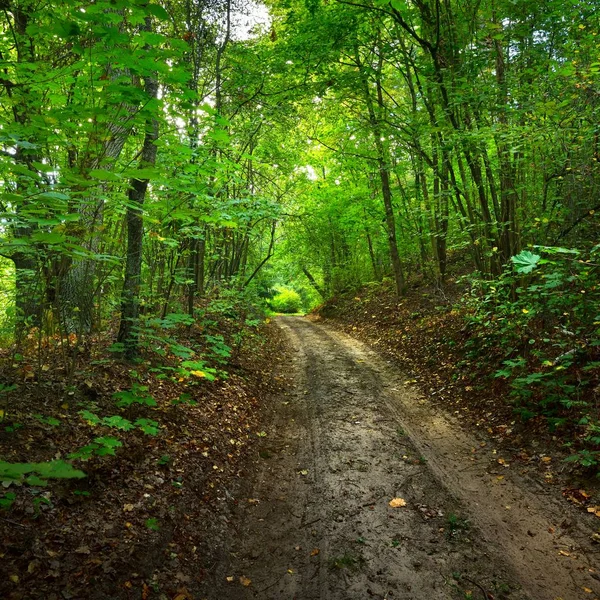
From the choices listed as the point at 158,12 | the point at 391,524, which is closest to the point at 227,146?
the point at 158,12

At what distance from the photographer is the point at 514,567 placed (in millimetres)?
3432

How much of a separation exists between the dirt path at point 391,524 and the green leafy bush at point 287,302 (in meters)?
24.7

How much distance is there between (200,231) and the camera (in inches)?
296

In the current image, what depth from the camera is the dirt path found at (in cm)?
331

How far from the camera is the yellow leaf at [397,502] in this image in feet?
14.3

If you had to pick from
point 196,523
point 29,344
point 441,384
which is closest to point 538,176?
point 441,384

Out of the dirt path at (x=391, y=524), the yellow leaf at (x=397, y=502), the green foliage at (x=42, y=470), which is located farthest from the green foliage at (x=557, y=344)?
the green foliage at (x=42, y=470)

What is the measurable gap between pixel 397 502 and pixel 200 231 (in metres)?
5.70

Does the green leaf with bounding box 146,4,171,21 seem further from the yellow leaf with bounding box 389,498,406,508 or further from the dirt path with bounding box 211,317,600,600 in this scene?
the yellow leaf with bounding box 389,498,406,508

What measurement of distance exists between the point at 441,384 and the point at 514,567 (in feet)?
14.7

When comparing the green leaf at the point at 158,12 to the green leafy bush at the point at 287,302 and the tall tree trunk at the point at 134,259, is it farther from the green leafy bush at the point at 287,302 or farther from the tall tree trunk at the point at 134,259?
the green leafy bush at the point at 287,302

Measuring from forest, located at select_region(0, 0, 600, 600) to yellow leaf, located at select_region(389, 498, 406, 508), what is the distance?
1.84 m

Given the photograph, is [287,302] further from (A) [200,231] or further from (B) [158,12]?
(B) [158,12]

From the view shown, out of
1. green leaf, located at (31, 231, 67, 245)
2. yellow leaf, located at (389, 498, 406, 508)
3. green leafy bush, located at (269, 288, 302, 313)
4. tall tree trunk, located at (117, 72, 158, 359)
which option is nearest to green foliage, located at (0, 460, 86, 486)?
green leaf, located at (31, 231, 67, 245)
